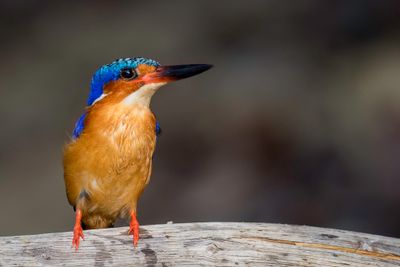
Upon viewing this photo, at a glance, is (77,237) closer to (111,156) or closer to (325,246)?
(111,156)

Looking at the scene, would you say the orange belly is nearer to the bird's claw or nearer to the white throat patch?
the white throat patch

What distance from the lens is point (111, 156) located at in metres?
4.28

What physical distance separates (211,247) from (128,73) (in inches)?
39.5

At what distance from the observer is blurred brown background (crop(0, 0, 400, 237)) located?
26.4 ft

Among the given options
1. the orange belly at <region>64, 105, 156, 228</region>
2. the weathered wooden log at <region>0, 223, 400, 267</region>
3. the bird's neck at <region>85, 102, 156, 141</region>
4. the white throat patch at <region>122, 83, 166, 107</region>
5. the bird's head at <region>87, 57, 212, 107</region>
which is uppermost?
the bird's head at <region>87, 57, 212, 107</region>

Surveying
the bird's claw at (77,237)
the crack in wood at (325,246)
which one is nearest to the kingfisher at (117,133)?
the bird's claw at (77,237)

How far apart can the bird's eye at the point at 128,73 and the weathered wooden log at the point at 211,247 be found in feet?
2.59

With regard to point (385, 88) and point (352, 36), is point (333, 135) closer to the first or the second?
point (385, 88)

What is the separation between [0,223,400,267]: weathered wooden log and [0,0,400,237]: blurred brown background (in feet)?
12.0

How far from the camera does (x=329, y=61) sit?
8.98 meters

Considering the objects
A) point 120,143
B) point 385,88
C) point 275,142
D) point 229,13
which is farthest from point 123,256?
point 229,13

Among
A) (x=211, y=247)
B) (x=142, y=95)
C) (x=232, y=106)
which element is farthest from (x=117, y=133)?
(x=232, y=106)

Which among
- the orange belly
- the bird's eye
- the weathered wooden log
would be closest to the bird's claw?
the weathered wooden log

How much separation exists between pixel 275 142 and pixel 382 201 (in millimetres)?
1250
